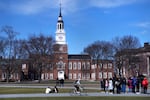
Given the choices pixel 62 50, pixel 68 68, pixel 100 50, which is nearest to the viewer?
pixel 100 50

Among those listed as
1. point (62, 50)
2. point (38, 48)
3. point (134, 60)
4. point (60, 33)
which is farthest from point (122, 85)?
point (60, 33)

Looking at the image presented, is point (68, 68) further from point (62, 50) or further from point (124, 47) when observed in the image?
point (124, 47)

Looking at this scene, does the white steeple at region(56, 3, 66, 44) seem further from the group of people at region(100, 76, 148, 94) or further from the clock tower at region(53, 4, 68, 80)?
the group of people at region(100, 76, 148, 94)

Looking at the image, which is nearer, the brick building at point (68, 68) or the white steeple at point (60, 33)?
the brick building at point (68, 68)

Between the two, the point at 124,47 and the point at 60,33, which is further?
the point at 60,33

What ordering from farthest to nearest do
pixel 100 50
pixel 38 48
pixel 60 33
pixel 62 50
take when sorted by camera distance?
pixel 60 33 → pixel 62 50 → pixel 100 50 → pixel 38 48

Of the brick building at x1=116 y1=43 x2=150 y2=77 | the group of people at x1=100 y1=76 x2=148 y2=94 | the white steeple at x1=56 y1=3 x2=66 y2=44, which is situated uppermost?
the white steeple at x1=56 y1=3 x2=66 y2=44

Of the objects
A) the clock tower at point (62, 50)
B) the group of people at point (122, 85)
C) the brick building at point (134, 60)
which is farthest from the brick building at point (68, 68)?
the group of people at point (122, 85)

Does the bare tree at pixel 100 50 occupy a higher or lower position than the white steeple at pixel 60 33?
lower

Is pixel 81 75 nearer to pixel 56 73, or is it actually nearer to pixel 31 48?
pixel 56 73

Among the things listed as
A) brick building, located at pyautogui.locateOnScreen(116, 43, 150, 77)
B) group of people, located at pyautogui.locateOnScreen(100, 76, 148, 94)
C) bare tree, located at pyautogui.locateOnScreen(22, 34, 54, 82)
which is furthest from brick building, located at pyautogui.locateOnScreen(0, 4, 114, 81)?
group of people, located at pyautogui.locateOnScreen(100, 76, 148, 94)

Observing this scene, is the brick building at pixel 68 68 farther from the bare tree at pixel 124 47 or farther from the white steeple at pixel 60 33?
the bare tree at pixel 124 47

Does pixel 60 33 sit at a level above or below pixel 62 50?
above

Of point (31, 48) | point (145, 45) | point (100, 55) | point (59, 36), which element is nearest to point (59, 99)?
point (31, 48)
